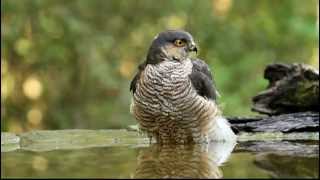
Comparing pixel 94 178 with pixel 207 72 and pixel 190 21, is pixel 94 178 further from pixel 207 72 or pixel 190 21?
pixel 190 21

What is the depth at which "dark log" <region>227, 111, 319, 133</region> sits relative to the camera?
632cm

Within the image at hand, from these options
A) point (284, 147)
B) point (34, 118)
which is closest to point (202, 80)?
point (284, 147)

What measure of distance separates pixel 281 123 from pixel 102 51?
9.20 meters

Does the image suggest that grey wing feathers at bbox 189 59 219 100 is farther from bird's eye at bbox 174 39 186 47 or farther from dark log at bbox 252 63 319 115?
dark log at bbox 252 63 319 115

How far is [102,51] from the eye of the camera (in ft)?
50.8

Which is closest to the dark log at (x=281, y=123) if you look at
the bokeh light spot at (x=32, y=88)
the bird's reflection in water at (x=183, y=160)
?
the bird's reflection in water at (x=183, y=160)

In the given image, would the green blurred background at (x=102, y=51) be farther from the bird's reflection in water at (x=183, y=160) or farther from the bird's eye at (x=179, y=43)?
the bird's reflection in water at (x=183, y=160)

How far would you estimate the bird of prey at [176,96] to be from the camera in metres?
5.58

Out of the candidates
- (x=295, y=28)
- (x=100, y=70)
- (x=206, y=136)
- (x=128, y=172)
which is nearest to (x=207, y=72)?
(x=206, y=136)

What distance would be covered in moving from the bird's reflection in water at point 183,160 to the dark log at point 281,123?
781 millimetres

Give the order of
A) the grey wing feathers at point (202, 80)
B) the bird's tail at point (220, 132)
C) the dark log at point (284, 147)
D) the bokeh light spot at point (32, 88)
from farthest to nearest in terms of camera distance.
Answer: the bokeh light spot at point (32, 88), the bird's tail at point (220, 132), the grey wing feathers at point (202, 80), the dark log at point (284, 147)

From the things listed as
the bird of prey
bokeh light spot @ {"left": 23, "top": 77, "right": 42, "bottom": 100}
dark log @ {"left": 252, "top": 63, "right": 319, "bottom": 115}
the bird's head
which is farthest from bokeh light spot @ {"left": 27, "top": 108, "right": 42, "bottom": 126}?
the bird's head

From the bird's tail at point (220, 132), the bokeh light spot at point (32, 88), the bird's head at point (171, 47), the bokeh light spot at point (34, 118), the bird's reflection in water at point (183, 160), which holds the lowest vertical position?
the bird's reflection in water at point (183, 160)

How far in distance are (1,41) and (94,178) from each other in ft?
37.7
